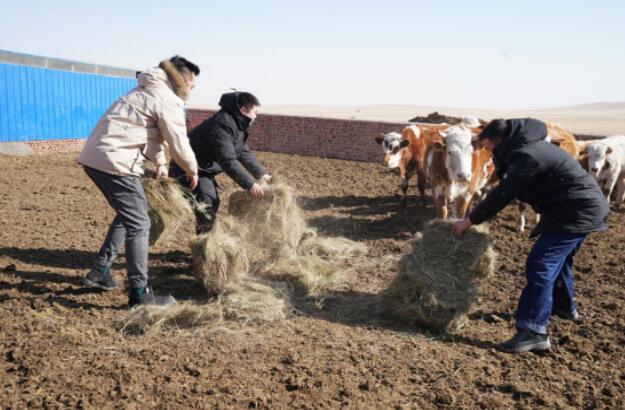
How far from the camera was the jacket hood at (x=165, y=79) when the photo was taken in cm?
429

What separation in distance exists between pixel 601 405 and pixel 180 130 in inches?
141

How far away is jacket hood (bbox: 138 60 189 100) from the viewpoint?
429cm

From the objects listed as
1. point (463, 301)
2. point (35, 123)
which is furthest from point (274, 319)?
point (35, 123)

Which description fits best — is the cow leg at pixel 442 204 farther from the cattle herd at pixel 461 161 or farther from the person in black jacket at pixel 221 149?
the person in black jacket at pixel 221 149

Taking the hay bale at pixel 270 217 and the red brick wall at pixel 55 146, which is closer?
the hay bale at pixel 270 217

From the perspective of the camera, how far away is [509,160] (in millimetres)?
4160

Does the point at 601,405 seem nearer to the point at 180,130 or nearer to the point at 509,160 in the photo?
the point at 509,160

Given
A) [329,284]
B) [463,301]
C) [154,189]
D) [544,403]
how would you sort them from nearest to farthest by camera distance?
1. [544,403]
2. [463,301]
3. [154,189]
4. [329,284]

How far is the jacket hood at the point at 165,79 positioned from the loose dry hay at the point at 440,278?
237 centimetres

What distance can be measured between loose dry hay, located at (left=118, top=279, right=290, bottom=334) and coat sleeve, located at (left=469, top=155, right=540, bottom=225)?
1.93 meters

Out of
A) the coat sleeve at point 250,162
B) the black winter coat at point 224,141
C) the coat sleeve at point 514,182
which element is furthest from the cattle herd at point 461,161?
the black winter coat at point 224,141

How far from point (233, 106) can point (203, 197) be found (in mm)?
963

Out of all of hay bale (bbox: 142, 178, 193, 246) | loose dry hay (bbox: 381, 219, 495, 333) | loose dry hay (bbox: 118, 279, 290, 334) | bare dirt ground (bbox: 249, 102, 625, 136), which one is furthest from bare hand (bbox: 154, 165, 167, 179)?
bare dirt ground (bbox: 249, 102, 625, 136)

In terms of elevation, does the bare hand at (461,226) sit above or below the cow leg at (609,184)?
above
